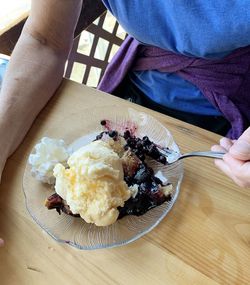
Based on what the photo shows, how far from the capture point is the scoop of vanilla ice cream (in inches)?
20.9

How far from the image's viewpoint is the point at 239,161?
50 cm

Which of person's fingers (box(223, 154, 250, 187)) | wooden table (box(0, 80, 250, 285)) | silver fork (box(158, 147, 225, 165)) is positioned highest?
person's fingers (box(223, 154, 250, 187))

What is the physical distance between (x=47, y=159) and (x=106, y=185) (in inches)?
5.1

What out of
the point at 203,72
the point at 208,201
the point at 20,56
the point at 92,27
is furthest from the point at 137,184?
the point at 92,27

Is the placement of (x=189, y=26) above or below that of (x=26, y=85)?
above

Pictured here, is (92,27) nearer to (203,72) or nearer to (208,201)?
(203,72)

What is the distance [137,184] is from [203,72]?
0.29 m

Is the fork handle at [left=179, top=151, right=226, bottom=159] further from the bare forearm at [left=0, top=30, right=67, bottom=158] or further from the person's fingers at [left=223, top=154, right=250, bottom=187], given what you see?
the bare forearm at [left=0, top=30, right=67, bottom=158]

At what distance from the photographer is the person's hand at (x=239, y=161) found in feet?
1.59

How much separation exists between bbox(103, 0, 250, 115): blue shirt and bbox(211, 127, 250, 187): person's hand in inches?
7.6

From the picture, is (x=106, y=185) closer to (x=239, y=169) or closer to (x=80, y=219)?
(x=80, y=219)

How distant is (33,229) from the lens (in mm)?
590

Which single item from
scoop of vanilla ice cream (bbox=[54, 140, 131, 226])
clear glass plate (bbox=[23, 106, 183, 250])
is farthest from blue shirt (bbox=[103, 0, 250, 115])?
scoop of vanilla ice cream (bbox=[54, 140, 131, 226])

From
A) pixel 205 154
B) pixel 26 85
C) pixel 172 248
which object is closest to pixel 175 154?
pixel 205 154
